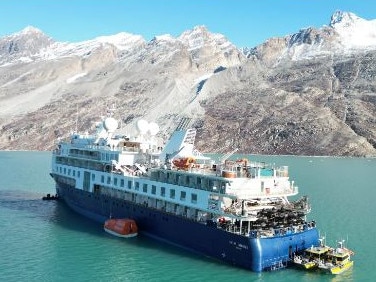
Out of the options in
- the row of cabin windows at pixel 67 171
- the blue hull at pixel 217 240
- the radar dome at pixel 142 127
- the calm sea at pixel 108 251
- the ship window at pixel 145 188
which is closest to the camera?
the blue hull at pixel 217 240

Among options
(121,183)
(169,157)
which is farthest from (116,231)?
(169,157)

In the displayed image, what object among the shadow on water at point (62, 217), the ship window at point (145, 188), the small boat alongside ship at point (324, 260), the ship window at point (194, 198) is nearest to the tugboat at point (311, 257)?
the small boat alongside ship at point (324, 260)

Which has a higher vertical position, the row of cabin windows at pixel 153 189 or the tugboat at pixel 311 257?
the row of cabin windows at pixel 153 189

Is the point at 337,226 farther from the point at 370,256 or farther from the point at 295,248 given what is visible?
the point at 295,248

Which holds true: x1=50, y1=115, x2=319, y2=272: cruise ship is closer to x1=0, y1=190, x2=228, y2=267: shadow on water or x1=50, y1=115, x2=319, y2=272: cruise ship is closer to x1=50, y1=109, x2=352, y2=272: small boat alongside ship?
x1=50, y1=109, x2=352, y2=272: small boat alongside ship

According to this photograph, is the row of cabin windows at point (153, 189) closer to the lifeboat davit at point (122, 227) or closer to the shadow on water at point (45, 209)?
the lifeboat davit at point (122, 227)
